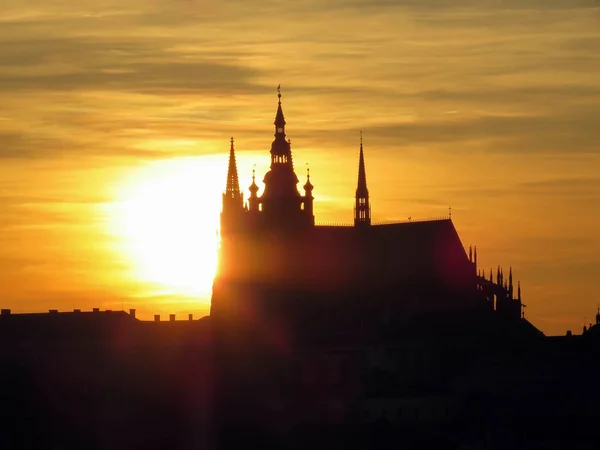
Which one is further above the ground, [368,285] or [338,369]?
[368,285]

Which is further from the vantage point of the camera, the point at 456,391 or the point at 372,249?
the point at 372,249

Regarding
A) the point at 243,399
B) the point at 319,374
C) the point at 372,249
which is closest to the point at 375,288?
the point at 372,249

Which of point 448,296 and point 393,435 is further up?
point 448,296

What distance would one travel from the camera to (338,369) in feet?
574

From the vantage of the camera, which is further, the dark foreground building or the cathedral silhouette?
the cathedral silhouette

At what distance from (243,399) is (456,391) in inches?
757

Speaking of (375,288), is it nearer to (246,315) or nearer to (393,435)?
(246,315)

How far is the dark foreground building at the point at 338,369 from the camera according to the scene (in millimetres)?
145375

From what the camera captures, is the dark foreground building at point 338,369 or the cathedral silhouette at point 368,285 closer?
the dark foreground building at point 338,369

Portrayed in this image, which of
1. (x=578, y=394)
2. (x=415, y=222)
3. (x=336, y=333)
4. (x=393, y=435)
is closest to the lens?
(x=393, y=435)

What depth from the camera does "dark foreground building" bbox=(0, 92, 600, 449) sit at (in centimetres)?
14538

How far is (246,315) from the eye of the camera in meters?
192

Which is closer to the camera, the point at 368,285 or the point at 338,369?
the point at 338,369

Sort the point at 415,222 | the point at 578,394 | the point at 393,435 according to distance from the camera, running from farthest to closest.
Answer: the point at 415,222
the point at 578,394
the point at 393,435
